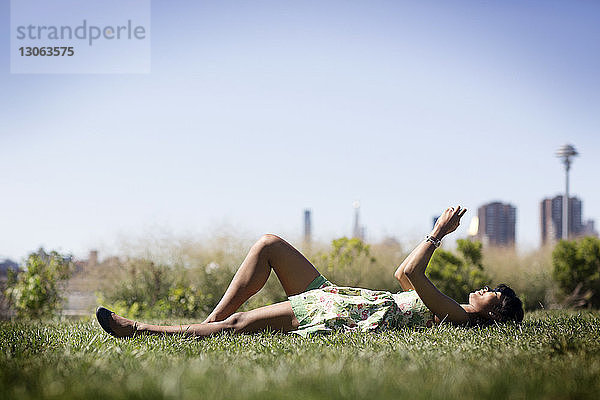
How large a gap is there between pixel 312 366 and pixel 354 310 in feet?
4.39

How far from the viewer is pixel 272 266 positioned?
337 cm

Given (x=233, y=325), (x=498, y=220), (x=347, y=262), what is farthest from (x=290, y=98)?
(x=498, y=220)

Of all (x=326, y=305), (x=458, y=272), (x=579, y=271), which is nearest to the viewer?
(x=326, y=305)

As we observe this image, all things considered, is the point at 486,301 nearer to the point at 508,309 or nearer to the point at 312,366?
the point at 508,309

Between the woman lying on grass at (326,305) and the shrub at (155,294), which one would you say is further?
the shrub at (155,294)

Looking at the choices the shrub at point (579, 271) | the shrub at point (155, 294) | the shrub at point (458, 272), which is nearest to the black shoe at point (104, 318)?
the shrub at point (155, 294)

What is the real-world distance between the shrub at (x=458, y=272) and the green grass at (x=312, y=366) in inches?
181

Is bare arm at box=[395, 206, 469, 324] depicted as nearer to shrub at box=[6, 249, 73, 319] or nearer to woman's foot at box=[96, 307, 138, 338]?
woman's foot at box=[96, 307, 138, 338]

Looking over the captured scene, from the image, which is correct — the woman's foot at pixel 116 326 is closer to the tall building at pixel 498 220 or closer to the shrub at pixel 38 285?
the shrub at pixel 38 285

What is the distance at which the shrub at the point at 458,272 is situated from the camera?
7.21 m

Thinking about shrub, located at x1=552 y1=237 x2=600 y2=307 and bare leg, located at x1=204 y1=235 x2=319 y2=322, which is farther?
shrub, located at x1=552 y1=237 x2=600 y2=307

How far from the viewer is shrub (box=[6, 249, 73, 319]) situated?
650 centimetres

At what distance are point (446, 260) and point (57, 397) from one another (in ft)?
22.1

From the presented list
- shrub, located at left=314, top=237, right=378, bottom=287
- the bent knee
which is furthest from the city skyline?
the bent knee
